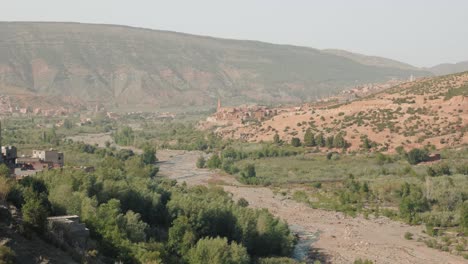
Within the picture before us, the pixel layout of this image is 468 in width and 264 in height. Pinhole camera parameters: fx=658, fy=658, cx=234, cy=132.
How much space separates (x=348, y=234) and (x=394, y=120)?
38.9 meters

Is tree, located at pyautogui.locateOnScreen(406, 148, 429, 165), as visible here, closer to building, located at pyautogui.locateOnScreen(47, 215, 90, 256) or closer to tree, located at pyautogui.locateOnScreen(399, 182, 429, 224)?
tree, located at pyautogui.locateOnScreen(399, 182, 429, 224)

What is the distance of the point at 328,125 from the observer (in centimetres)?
7912

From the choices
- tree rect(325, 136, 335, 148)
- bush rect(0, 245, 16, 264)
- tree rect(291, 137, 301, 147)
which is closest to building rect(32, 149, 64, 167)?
tree rect(291, 137, 301, 147)

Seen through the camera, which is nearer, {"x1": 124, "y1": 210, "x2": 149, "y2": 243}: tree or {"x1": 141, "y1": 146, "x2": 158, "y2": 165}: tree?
{"x1": 124, "y1": 210, "x2": 149, "y2": 243}: tree

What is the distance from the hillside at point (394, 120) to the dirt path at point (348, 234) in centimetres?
2123

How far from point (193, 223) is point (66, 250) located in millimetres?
12910

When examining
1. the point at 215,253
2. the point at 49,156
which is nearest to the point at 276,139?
the point at 49,156

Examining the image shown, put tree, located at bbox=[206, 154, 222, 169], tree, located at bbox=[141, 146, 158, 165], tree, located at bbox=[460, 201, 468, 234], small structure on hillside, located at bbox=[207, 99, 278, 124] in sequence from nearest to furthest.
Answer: tree, located at bbox=[460, 201, 468, 234] < tree, located at bbox=[206, 154, 222, 169] < tree, located at bbox=[141, 146, 158, 165] < small structure on hillside, located at bbox=[207, 99, 278, 124]

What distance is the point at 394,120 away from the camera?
7431 centimetres

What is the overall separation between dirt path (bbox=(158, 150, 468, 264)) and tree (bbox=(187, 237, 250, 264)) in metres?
8.40

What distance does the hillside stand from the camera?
2689 inches

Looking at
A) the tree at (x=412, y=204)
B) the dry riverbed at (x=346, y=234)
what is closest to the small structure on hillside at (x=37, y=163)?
the dry riverbed at (x=346, y=234)

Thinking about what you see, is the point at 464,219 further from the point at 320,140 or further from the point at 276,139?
the point at 276,139

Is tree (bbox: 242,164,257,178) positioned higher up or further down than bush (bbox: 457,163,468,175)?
further down
